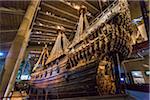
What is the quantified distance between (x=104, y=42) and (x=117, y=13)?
1.07 m

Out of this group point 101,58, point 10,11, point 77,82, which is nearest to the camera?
point 101,58

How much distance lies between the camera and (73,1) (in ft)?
29.2

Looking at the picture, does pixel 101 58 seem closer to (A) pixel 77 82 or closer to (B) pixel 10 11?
(A) pixel 77 82

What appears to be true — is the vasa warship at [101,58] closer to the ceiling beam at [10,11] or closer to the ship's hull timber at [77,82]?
the ship's hull timber at [77,82]

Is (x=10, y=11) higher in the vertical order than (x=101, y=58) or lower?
higher

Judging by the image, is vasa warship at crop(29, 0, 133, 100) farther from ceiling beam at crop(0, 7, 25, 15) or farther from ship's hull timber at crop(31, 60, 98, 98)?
ceiling beam at crop(0, 7, 25, 15)

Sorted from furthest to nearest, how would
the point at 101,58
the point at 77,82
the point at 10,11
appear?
the point at 10,11 < the point at 77,82 < the point at 101,58

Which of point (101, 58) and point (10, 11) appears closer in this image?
point (101, 58)

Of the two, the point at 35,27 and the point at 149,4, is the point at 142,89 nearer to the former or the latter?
the point at 149,4

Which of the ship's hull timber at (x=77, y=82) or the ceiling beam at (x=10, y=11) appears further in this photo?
the ceiling beam at (x=10, y=11)

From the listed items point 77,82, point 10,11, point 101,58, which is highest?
point 10,11

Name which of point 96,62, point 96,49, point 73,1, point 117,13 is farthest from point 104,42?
point 73,1

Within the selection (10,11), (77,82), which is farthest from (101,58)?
(10,11)

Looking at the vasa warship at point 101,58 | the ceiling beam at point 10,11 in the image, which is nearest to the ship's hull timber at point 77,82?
the vasa warship at point 101,58
